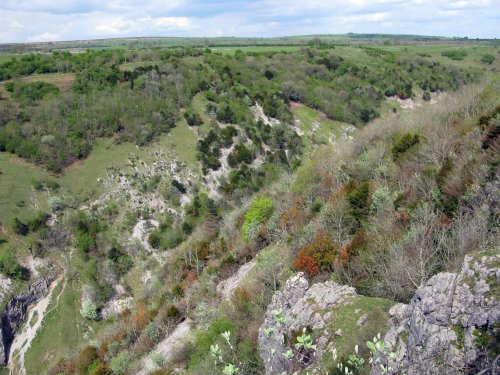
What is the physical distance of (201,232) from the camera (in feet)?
152

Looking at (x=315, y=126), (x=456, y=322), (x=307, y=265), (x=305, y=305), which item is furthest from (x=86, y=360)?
(x=315, y=126)

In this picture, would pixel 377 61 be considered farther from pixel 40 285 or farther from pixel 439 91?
pixel 40 285

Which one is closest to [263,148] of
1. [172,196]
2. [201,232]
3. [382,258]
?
[172,196]

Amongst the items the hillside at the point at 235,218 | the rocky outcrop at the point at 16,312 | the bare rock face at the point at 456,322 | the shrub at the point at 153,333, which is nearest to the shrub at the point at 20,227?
the hillside at the point at 235,218

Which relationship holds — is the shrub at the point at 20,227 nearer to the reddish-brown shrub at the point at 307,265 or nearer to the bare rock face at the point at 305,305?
the reddish-brown shrub at the point at 307,265

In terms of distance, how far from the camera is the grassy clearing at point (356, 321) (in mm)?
12484

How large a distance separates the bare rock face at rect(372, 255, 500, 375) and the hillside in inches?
2.1

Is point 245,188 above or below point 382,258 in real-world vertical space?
below

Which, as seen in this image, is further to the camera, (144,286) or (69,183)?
(69,183)

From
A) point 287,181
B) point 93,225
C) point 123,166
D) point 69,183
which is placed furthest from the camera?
point 123,166

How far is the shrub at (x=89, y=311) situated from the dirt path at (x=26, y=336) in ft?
10.7

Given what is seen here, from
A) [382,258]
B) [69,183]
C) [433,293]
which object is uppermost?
[433,293]

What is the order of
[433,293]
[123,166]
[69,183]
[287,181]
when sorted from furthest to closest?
[123,166] → [69,183] → [287,181] → [433,293]

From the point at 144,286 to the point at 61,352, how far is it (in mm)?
10189
